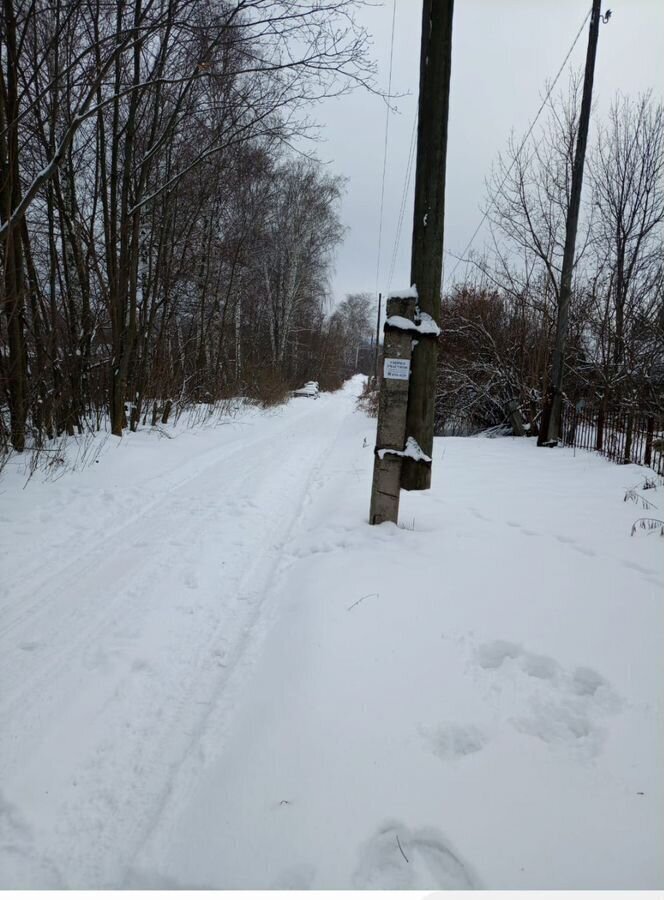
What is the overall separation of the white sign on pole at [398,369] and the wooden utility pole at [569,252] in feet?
22.1

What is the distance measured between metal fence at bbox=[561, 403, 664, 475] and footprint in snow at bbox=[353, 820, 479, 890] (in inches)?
237

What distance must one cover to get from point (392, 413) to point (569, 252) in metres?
7.36

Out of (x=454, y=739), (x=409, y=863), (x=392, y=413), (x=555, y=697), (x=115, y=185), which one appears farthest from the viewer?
(x=115, y=185)

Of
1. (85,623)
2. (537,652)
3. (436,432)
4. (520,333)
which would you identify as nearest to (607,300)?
(520,333)

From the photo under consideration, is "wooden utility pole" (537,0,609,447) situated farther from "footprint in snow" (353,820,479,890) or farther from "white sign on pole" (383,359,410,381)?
"footprint in snow" (353,820,479,890)

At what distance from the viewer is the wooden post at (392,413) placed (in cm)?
353

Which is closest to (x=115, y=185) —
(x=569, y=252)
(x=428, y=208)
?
(x=428, y=208)

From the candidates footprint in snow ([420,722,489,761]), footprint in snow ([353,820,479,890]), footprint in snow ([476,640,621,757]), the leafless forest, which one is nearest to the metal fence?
the leafless forest

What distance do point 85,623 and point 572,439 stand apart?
30.7ft

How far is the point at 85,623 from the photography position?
259cm

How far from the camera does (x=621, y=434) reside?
7.39 m

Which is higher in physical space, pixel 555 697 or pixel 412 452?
pixel 412 452

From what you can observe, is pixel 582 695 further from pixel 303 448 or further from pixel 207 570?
pixel 303 448

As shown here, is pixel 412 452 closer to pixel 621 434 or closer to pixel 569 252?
pixel 621 434
